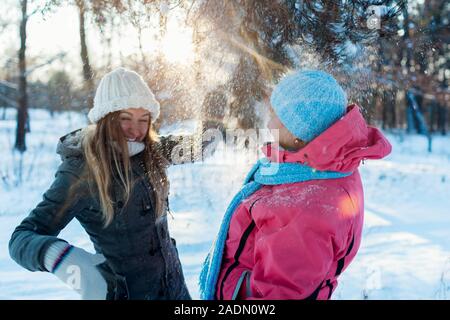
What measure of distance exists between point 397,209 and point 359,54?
5.45 m

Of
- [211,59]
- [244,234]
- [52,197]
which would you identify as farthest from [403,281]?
[52,197]

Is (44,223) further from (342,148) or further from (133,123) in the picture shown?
(342,148)

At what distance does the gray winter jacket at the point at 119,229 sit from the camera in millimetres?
1637

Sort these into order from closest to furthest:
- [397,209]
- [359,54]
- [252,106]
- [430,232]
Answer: [359,54] → [252,106] → [430,232] → [397,209]

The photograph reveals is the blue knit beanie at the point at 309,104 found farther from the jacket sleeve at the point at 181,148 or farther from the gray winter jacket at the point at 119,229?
the jacket sleeve at the point at 181,148

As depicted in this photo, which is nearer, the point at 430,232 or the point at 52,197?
the point at 52,197

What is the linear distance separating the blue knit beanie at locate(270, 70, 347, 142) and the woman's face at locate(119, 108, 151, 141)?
28.4 inches

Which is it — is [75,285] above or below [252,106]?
below

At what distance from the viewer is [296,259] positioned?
125 cm

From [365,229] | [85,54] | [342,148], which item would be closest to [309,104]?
[342,148]

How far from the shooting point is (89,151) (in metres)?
1.78

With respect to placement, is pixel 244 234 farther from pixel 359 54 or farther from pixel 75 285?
pixel 359 54

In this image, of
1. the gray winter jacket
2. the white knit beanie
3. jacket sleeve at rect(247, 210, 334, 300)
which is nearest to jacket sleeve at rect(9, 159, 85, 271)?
the gray winter jacket
